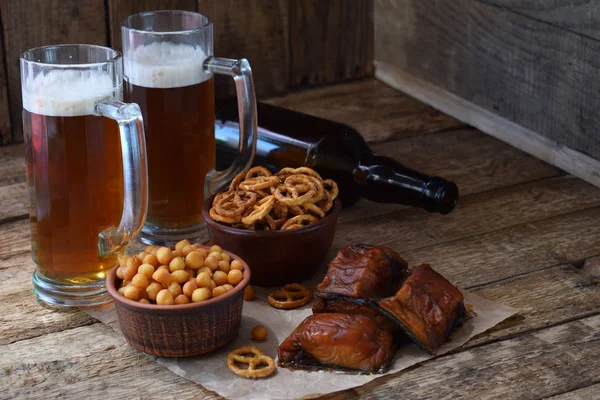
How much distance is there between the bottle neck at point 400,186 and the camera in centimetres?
145

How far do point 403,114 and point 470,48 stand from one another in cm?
21

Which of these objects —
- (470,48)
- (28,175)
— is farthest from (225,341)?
(470,48)

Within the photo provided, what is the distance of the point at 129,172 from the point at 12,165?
71 cm

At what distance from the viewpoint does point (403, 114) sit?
6.63 feet

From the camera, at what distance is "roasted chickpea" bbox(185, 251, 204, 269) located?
1.14m

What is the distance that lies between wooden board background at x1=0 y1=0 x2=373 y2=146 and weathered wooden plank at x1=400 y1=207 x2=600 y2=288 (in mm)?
803

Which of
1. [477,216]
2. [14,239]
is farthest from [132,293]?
[477,216]

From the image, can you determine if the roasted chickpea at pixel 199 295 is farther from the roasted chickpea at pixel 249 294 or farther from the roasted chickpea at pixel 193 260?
the roasted chickpea at pixel 249 294

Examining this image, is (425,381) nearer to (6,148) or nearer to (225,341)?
(225,341)

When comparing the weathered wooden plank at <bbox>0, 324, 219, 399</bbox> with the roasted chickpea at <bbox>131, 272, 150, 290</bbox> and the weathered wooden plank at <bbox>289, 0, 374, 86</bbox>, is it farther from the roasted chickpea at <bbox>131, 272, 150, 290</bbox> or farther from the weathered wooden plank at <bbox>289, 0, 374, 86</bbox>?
the weathered wooden plank at <bbox>289, 0, 374, 86</bbox>

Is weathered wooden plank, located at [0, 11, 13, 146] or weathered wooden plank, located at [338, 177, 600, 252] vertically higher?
weathered wooden plank, located at [0, 11, 13, 146]

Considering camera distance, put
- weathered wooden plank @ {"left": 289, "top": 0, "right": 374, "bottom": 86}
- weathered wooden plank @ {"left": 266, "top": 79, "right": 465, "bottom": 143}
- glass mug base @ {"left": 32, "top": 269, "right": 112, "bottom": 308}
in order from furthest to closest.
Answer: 1. weathered wooden plank @ {"left": 289, "top": 0, "right": 374, "bottom": 86}
2. weathered wooden plank @ {"left": 266, "top": 79, "right": 465, "bottom": 143}
3. glass mug base @ {"left": 32, "top": 269, "right": 112, "bottom": 308}

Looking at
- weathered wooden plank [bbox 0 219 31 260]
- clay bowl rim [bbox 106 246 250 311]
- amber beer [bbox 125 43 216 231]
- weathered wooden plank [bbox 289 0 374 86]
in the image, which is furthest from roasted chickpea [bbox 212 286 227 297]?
weathered wooden plank [bbox 289 0 374 86]

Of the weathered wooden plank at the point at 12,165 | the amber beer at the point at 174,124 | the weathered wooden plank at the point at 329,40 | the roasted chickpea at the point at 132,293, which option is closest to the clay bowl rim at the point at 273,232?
the amber beer at the point at 174,124
